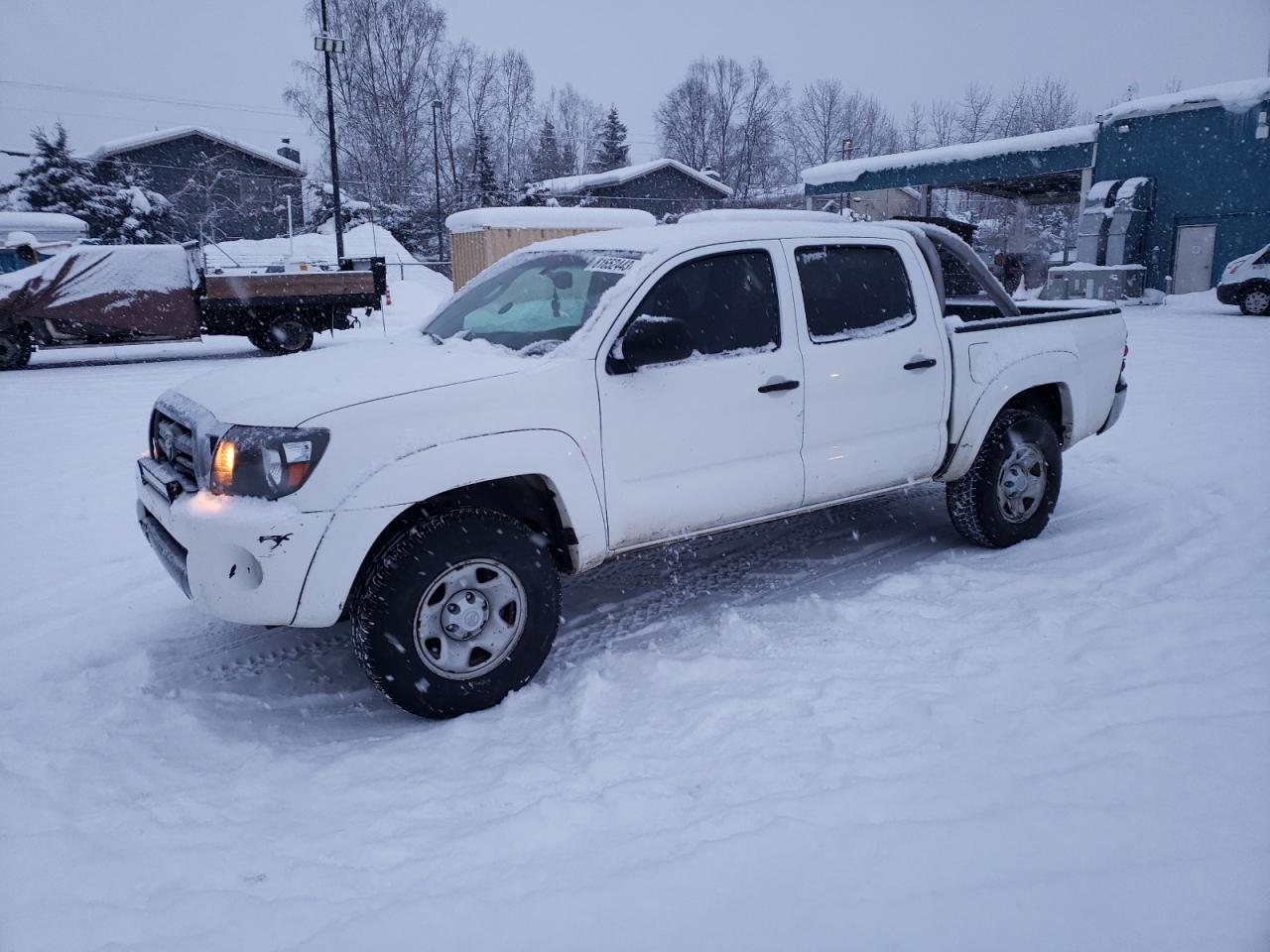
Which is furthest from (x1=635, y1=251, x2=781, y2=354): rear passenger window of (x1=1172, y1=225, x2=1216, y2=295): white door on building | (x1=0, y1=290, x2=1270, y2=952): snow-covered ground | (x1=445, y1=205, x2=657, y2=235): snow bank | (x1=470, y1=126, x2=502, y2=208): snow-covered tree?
(x1=470, y1=126, x2=502, y2=208): snow-covered tree

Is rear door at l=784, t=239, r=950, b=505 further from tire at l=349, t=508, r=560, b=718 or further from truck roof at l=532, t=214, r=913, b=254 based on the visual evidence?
tire at l=349, t=508, r=560, b=718

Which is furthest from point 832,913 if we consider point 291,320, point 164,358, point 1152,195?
point 1152,195

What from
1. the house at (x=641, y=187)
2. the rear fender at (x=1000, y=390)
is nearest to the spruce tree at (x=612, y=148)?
Answer: the house at (x=641, y=187)

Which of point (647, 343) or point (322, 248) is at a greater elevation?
point (322, 248)

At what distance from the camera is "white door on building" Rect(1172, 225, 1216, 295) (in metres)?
23.9

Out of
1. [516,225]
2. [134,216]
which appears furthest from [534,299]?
Answer: [134,216]

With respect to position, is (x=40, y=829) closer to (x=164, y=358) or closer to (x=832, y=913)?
(x=832, y=913)

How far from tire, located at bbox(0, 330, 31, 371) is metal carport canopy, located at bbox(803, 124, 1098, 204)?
25.0 meters

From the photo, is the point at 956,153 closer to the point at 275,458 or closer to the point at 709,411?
the point at 709,411

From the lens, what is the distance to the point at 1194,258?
24.2 meters

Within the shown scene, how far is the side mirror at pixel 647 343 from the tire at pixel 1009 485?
2263 millimetres

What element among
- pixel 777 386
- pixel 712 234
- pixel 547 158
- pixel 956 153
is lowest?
pixel 777 386

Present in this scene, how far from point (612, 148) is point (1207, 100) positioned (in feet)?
126

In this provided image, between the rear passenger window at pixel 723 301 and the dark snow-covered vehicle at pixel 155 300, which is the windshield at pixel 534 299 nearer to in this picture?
the rear passenger window at pixel 723 301
